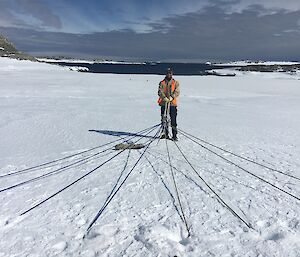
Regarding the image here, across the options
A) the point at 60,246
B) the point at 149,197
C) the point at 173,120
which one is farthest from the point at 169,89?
the point at 60,246

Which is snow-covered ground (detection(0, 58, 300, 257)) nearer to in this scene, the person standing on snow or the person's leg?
the person's leg

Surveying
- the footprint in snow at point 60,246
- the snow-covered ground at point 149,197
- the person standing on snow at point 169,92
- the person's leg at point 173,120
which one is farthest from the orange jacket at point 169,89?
the footprint in snow at point 60,246

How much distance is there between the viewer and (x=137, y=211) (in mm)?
4809

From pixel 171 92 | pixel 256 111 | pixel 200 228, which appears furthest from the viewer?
pixel 256 111

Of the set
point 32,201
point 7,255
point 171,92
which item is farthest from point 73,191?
point 171,92

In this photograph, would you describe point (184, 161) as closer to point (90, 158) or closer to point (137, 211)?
point (90, 158)

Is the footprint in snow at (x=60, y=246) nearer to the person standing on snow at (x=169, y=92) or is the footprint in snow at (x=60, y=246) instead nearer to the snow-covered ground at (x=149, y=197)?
the snow-covered ground at (x=149, y=197)

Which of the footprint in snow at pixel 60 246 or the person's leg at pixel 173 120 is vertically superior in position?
the person's leg at pixel 173 120

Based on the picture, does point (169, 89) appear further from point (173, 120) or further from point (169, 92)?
point (173, 120)

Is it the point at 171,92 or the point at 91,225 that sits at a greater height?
the point at 171,92

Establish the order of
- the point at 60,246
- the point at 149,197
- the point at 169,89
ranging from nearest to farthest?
the point at 60,246
the point at 149,197
the point at 169,89

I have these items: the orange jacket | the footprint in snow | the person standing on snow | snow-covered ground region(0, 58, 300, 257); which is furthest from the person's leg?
the footprint in snow

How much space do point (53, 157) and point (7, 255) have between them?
375 centimetres

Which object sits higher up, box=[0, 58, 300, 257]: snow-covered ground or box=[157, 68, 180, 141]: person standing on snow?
box=[157, 68, 180, 141]: person standing on snow
